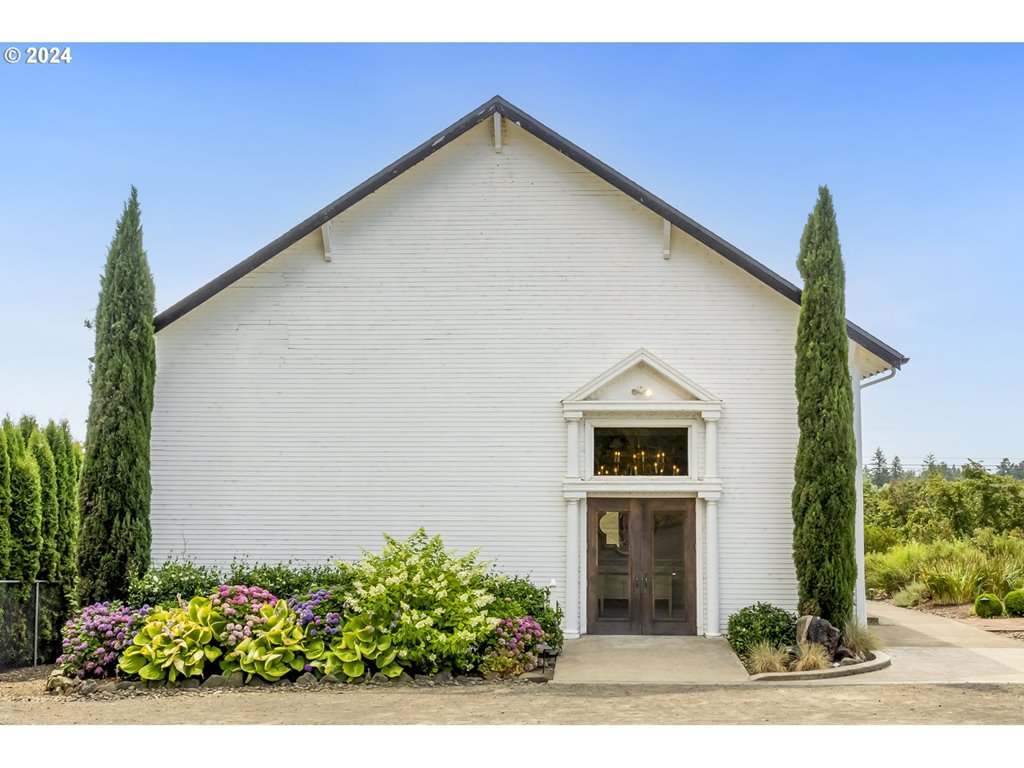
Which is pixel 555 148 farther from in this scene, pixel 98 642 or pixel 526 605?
pixel 98 642

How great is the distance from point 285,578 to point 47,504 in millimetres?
4230

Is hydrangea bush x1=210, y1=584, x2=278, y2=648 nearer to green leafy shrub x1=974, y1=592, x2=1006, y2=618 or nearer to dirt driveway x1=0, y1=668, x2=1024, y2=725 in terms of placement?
dirt driveway x1=0, y1=668, x2=1024, y2=725

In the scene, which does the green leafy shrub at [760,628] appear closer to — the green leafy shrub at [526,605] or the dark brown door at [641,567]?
the dark brown door at [641,567]

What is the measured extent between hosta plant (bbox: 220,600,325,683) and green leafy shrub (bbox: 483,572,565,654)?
7.41ft

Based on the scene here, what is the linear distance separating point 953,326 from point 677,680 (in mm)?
10737

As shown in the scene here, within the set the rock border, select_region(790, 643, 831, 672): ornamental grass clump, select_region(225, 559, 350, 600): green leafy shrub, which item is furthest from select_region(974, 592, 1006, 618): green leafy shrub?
select_region(225, 559, 350, 600): green leafy shrub

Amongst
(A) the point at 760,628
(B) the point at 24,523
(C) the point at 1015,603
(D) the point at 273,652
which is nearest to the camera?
(D) the point at 273,652

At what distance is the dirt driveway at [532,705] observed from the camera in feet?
33.7

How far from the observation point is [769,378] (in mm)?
15266

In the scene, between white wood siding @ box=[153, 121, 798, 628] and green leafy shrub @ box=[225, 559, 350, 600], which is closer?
green leafy shrub @ box=[225, 559, 350, 600]

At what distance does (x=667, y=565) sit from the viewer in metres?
15.2

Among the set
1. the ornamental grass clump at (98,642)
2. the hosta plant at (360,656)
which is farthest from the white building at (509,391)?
the hosta plant at (360,656)

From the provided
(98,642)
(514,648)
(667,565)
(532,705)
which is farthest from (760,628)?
(98,642)

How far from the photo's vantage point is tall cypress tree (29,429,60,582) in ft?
51.4
